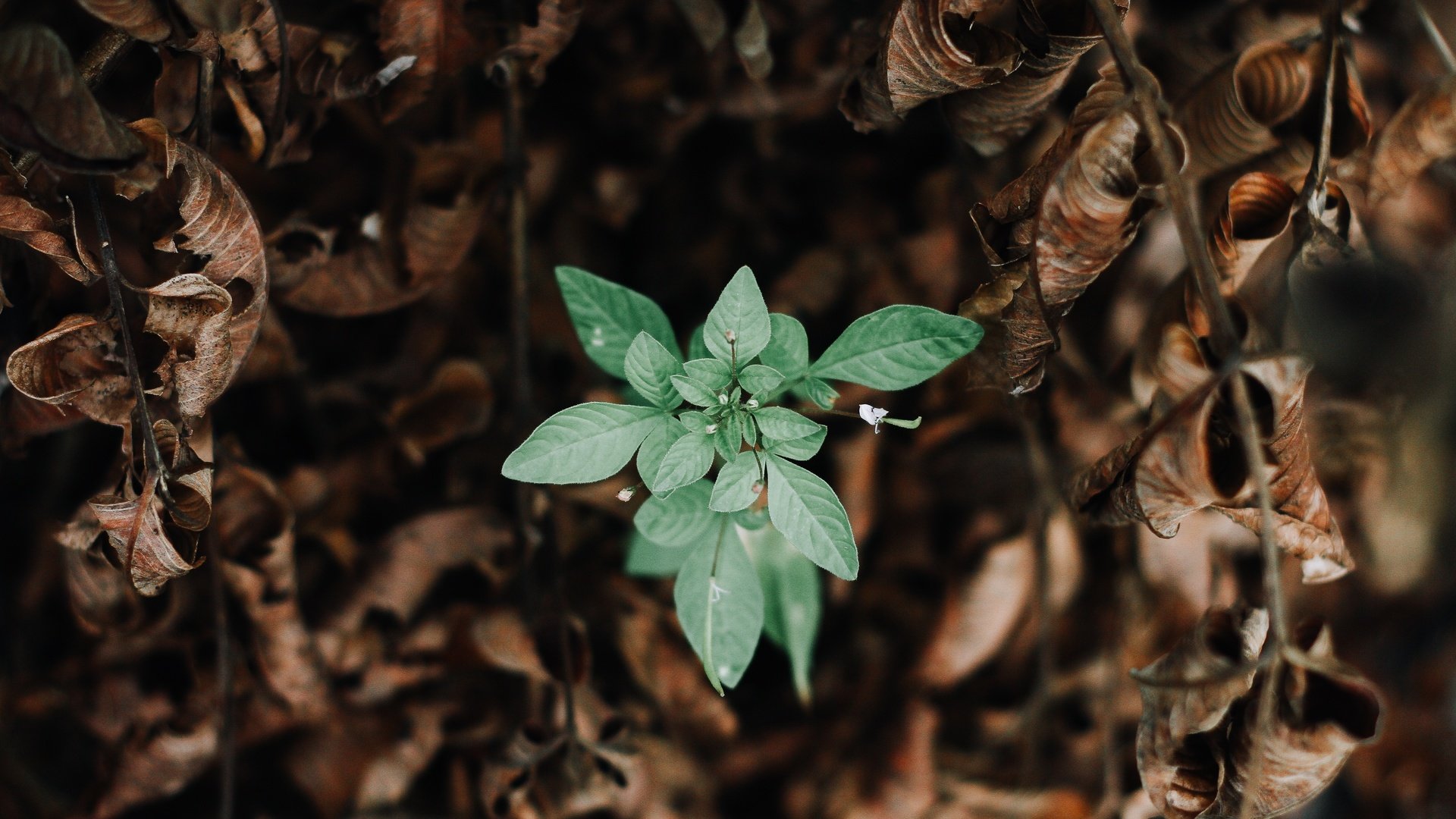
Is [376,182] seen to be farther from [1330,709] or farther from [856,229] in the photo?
[1330,709]

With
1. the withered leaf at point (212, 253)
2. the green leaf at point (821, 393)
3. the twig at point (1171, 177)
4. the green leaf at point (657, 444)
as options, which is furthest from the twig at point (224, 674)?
the twig at point (1171, 177)

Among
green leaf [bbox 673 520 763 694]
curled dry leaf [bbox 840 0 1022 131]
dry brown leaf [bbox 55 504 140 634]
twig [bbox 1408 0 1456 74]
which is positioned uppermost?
twig [bbox 1408 0 1456 74]

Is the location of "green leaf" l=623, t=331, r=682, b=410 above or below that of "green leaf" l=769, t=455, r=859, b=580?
above

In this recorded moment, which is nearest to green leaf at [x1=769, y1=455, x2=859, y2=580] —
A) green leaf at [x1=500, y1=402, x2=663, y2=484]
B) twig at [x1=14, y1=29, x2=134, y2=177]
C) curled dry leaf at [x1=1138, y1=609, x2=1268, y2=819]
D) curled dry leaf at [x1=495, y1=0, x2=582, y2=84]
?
green leaf at [x1=500, y1=402, x2=663, y2=484]

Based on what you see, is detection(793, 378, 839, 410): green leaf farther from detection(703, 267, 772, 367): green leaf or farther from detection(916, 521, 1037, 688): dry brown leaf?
detection(916, 521, 1037, 688): dry brown leaf

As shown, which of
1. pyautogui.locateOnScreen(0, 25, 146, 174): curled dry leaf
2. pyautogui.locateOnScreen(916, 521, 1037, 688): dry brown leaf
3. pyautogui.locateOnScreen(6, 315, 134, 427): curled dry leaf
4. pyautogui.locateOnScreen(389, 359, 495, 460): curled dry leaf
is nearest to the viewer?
pyautogui.locateOnScreen(0, 25, 146, 174): curled dry leaf

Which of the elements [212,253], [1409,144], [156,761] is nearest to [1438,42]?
[1409,144]

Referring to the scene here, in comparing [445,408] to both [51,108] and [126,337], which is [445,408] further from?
[51,108]
